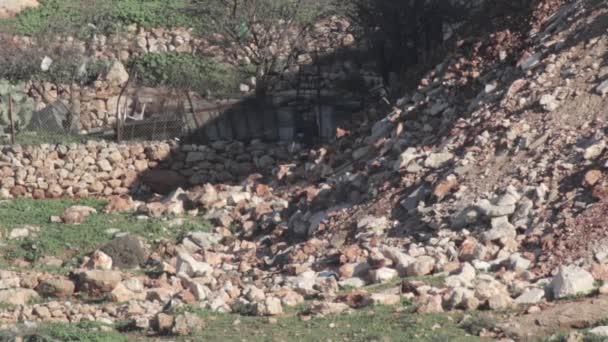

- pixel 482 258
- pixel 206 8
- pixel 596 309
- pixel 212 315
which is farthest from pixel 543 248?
pixel 206 8

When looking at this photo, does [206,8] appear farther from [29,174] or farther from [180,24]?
[29,174]

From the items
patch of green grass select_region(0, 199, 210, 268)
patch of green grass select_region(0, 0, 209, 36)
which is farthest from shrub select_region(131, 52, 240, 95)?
patch of green grass select_region(0, 199, 210, 268)

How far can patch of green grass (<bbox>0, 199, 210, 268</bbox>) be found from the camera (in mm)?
19188

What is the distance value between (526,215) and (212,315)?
3584 mm

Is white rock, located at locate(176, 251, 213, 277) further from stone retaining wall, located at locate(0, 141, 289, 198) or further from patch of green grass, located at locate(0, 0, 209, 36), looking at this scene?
patch of green grass, located at locate(0, 0, 209, 36)

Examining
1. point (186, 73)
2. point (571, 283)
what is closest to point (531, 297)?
point (571, 283)

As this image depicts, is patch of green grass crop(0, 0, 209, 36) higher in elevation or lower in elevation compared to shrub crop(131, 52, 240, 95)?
higher

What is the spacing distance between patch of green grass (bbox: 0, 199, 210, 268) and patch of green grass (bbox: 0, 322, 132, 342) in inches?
202

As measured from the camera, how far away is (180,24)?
93.6 ft

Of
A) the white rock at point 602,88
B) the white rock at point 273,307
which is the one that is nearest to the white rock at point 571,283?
the white rock at point 273,307

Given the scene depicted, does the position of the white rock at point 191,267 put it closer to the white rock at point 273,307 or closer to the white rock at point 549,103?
the white rock at point 273,307

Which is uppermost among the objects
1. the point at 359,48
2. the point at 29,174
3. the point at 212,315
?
the point at 359,48

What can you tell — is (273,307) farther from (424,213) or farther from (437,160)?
(437,160)

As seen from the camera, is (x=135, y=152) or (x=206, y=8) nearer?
(x=135, y=152)
